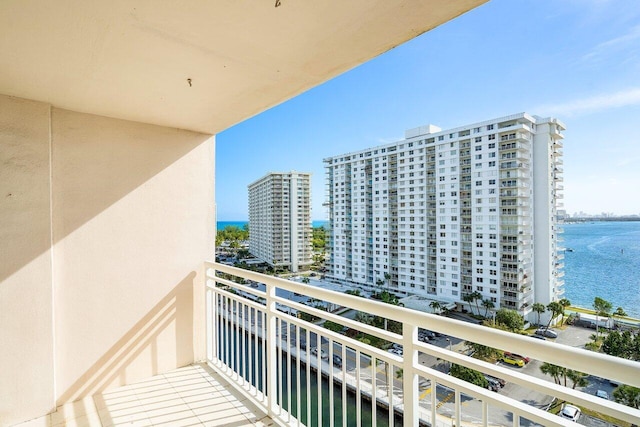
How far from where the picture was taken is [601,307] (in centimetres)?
1034

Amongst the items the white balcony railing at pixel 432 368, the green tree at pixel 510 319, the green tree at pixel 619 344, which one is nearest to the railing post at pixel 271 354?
the white balcony railing at pixel 432 368

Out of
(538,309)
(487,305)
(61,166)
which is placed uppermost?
(61,166)

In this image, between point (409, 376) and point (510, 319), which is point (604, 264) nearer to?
point (510, 319)

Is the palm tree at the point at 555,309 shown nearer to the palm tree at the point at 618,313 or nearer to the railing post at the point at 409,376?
the palm tree at the point at 618,313

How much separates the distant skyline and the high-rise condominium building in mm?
1627

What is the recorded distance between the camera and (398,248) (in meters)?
26.4

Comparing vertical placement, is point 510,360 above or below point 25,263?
below

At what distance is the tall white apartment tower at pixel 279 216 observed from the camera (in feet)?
82.1

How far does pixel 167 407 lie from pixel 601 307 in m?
13.4

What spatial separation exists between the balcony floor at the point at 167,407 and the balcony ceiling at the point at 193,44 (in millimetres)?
2247

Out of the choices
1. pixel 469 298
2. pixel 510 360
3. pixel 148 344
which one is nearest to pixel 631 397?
pixel 510 360

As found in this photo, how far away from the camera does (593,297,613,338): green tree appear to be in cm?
1001

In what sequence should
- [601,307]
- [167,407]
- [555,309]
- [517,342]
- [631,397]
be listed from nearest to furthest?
[517,342] → [631,397] → [167,407] → [601,307] → [555,309]

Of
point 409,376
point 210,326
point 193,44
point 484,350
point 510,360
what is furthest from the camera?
point 484,350
